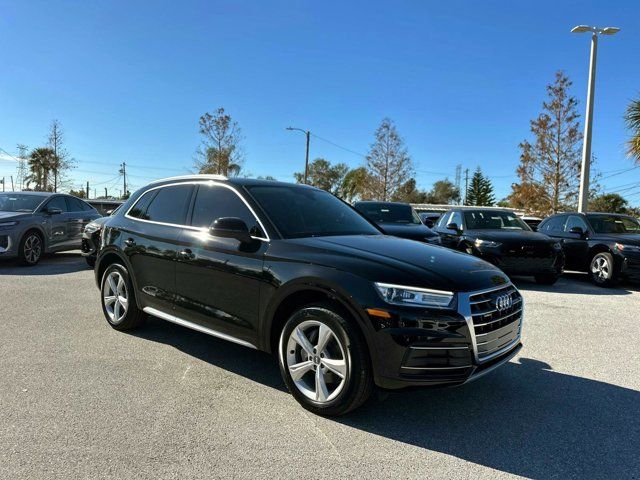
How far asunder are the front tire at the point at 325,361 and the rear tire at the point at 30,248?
9.09m

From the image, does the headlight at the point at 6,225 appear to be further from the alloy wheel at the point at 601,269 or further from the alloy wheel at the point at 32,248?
the alloy wheel at the point at 601,269

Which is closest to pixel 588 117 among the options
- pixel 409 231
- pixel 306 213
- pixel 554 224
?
pixel 554 224

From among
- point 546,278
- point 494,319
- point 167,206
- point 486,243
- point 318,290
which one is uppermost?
point 167,206

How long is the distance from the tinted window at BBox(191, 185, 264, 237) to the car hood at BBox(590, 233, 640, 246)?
28.2ft

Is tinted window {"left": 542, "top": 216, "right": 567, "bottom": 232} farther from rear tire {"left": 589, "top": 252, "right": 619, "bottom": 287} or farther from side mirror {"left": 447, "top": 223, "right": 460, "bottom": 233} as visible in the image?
side mirror {"left": 447, "top": 223, "right": 460, "bottom": 233}

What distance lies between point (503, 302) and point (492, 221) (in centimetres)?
768

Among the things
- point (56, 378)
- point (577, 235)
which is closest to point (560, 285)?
point (577, 235)

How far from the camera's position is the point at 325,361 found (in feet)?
10.7

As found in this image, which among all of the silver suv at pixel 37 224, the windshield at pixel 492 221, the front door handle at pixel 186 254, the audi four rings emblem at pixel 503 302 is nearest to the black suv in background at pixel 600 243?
the windshield at pixel 492 221

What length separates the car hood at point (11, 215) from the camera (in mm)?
10148

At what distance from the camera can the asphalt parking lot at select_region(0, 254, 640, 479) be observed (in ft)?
8.92

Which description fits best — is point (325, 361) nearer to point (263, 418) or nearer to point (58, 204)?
point (263, 418)

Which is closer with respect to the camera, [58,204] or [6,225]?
[6,225]

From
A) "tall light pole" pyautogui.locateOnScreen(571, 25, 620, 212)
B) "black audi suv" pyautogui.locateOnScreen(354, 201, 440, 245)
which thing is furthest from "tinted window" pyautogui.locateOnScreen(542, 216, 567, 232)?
"tall light pole" pyautogui.locateOnScreen(571, 25, 620, 212)
